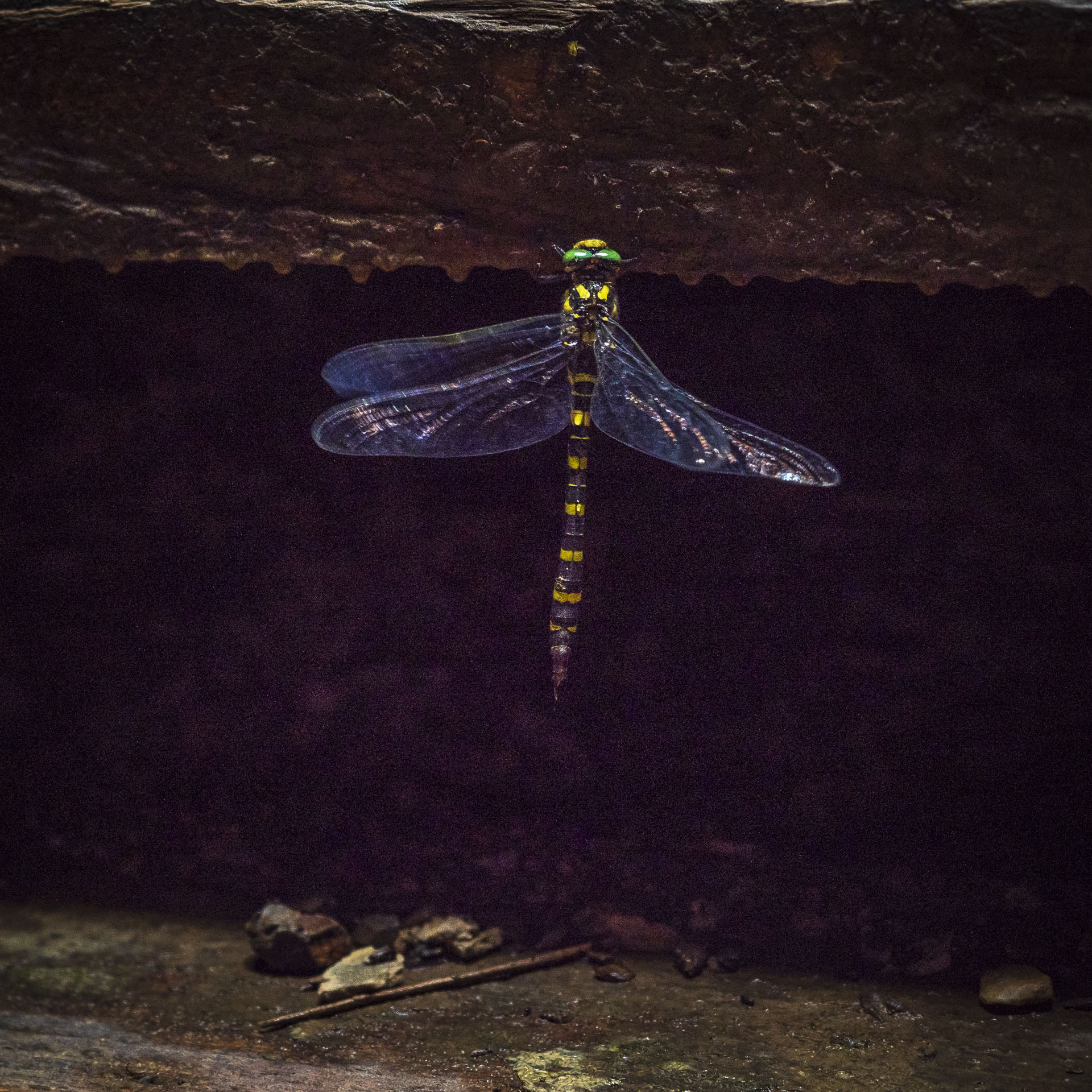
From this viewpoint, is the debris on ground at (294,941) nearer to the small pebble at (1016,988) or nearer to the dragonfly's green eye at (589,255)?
the small pebble at (1016,988)

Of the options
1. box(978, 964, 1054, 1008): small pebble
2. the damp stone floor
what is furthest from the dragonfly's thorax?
box(978, 964, 1054, 1008): small pebble

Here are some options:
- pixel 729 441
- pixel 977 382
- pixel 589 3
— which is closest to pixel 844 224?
pixel 729 441

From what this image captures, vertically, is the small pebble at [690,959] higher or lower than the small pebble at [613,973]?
higher

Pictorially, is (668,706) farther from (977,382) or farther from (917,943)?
(977,382)

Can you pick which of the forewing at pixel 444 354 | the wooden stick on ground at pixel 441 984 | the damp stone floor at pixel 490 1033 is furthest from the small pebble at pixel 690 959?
the forewing at pixel 444 354

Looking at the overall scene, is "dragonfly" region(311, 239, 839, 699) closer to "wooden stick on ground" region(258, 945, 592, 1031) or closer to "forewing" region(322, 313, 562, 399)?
"forewing" region(322, 313, 562, 399)

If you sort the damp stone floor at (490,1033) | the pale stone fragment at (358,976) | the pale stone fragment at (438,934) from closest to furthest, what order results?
the damp stone floor at (490,1033) → the pale stone fragment at (358,976) → the pale stone fragment at (438,934)

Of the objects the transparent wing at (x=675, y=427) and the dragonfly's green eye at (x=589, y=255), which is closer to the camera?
the dragonfly's green eye at (x=589, y=255)
